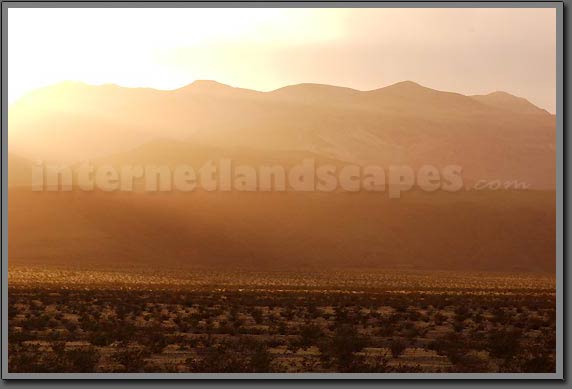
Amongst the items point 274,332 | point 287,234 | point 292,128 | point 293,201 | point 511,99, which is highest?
point 292,128

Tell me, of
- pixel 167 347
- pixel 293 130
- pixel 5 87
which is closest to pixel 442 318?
pixel 167 347

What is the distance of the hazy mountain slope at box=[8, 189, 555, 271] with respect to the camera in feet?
242

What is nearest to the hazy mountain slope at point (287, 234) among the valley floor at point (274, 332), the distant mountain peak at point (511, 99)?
the valley floor at point (274, 332)

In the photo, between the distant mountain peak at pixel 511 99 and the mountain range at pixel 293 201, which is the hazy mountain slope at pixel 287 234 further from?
the distant mountain peak at pixel 511 99

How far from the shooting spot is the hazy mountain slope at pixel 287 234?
73812 mm

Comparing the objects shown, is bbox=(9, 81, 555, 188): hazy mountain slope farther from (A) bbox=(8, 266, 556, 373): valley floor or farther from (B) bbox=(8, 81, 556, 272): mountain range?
(A) bbox=(8, 266, 556, 373): valley floor

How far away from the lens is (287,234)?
2975 inches

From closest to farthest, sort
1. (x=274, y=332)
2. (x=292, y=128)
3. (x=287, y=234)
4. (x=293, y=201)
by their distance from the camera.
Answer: (x=274, y=332) → (x=292, y=128) → (x=287, y=234) → (x=293, y=201)

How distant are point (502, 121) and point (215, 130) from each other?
1585 centimetres

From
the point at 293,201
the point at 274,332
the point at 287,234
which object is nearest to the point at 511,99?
the point at 274,332

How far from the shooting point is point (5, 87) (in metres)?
14.5

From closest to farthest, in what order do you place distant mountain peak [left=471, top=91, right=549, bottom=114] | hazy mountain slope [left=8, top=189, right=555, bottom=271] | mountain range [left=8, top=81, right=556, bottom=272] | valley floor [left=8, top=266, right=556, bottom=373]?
valley floor [left=8, top=266, right=556, bottom=373], distant mountain peak [left=471, top=91, right=549, bottom=114], mountain range [left=8, top=81, right=556, bottom=272], hazy mountain slope [left=8, top=189, right=555, bottom=271]

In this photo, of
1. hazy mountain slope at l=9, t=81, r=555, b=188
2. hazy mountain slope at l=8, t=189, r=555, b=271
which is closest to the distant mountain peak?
hazy mountain slope at l=9, t=81, r=555, b=188

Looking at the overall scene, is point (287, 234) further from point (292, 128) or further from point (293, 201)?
point (292, 128)
